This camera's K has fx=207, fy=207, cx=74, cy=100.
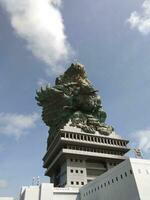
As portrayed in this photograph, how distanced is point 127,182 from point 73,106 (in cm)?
4098

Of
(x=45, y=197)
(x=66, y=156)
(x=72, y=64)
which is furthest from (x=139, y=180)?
(x=72, y=64)

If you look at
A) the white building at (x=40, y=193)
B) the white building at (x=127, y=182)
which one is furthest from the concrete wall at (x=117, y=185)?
the white building at (x=40, y=193)

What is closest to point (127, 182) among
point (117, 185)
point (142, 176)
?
point (142, 176)

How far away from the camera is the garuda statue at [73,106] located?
62.2 meters

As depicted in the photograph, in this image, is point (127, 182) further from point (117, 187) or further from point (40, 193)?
point (40, 193)

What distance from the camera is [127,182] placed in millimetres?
27281

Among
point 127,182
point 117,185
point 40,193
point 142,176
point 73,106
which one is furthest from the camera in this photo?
point 73,106

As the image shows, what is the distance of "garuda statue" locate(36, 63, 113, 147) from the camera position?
62219 millimetres

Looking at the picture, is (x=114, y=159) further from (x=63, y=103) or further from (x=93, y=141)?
(x=63, y=103)

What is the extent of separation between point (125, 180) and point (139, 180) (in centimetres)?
230

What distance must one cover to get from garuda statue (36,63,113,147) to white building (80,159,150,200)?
89.1 ft

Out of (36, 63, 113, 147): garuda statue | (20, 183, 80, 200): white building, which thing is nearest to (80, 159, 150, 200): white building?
(20, 183, 80, 200): white building

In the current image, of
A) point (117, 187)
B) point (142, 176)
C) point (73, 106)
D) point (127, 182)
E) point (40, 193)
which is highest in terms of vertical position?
point (73, 106)

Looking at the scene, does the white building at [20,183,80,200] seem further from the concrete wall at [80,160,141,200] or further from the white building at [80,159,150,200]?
the white building at [80,159,150,200]
